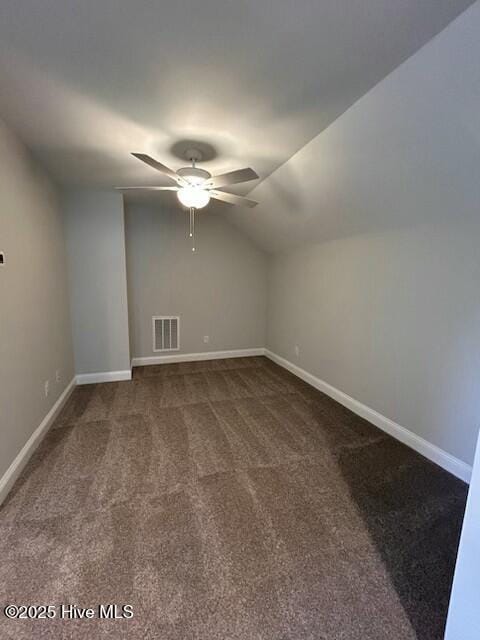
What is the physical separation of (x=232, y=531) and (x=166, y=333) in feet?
10.6

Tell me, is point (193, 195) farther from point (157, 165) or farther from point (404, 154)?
point (404, 154)

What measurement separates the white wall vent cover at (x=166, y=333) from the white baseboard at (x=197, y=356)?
0.14 meters

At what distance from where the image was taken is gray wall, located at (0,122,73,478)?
1.90m

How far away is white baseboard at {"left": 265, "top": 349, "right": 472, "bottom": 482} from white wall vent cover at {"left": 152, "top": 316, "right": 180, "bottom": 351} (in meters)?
2.04

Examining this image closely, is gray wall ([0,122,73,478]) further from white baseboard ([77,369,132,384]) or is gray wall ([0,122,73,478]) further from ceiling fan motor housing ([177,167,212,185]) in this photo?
ceiling fan motor housing ([177,167,212,185])

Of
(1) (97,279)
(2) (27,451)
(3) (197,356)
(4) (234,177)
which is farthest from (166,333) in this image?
(4) (234,177)

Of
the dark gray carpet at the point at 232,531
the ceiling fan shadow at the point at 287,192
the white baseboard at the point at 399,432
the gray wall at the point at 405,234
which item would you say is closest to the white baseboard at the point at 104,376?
the dark gray carpet at the point at 232,531

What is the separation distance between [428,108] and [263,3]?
37.9 inches

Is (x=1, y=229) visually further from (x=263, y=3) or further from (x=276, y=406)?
(x=276, y=406)

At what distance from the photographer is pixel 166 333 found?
4.46m

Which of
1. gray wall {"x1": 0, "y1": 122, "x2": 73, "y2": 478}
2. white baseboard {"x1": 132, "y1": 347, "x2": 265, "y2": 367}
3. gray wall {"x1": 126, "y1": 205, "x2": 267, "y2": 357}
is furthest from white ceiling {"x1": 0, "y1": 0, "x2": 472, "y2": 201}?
white baseboard {"x1": 132, "y1": 347, "x2": 265, "y2": 367}

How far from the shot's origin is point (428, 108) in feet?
4.80

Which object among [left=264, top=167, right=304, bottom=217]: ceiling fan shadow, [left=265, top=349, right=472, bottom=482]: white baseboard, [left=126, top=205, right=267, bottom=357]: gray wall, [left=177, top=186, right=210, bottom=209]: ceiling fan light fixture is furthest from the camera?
[left=126, top=205, right=267, bottom=357]: gray wall

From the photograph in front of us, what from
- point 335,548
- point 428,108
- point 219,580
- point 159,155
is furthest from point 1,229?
point 335,548
